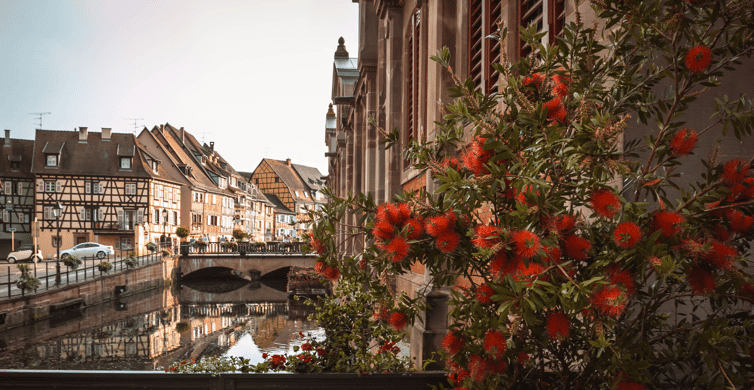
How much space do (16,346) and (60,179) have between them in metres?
30.5

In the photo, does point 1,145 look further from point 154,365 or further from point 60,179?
point 154,365

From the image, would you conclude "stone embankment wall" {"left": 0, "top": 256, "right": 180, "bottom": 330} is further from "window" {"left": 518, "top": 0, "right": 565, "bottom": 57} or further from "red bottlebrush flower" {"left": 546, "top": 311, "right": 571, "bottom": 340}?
"red bottlebrush flower" {"left": 546, "top": 311, "right": 571, "bottom": 340}

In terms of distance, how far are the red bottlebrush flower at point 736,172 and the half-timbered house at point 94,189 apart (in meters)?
46.8

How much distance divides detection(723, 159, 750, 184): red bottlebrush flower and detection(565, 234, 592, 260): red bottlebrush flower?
50 cm

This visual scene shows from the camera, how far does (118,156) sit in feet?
158

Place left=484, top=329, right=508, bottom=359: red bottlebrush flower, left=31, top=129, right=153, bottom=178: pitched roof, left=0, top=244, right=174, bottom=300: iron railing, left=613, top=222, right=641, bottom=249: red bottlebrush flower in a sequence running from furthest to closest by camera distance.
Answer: left=31, top=129, right=153, bottom=178: pitched roof, left=0, top=244, right=174, bottom=300: iron railing, left=484, top=329, right=508, bottom=359: red bottlebrush flower, left=613, top=222, right=641, bottom=249: red bottlebrush flower

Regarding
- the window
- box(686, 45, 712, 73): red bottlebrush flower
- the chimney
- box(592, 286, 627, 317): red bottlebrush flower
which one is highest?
the chimney

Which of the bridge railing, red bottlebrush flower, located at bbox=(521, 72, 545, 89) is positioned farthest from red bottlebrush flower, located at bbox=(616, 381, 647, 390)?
the bridge railing

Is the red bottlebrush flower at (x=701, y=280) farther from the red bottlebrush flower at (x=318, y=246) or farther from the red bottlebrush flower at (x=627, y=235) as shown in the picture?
the red bottlebrush flower at (x=318, y=246)

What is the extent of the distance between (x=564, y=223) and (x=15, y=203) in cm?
5454

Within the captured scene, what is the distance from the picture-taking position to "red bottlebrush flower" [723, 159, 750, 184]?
1.88m

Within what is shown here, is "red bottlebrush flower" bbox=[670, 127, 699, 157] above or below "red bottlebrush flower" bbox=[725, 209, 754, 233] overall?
above

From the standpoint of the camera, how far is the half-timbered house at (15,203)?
4689 centimetres

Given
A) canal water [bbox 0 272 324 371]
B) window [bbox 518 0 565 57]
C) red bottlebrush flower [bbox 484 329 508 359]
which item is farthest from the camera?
canal water [bbox 0 272 324 371]
